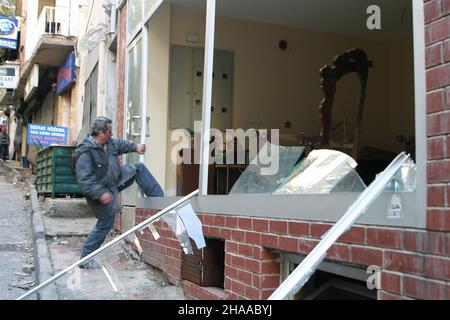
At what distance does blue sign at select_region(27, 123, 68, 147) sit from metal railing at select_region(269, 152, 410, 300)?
1147 cm

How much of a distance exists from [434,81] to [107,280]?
10.0 ft

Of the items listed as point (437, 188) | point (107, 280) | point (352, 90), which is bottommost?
point (107, 280)

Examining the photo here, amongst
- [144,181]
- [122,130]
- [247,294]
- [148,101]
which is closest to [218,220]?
[247,294]

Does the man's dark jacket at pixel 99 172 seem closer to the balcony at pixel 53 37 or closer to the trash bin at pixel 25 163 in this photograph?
the balcony at pixel 53 37

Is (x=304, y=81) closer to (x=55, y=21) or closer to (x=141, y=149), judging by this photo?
(x=141, y=149)

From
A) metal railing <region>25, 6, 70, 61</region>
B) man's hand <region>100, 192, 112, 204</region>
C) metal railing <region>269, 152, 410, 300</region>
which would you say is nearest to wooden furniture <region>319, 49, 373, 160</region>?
man's hand <region>100, 192, 112, 204</region>

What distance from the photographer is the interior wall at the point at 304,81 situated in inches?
281

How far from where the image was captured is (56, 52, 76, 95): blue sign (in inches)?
570

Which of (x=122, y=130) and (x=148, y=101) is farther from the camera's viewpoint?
(x=122, y=130)

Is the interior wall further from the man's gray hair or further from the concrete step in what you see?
the concrete step

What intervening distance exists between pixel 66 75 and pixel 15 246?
9.51 metres

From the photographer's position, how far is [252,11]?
6797 mm

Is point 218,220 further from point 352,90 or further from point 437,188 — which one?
point 352,90

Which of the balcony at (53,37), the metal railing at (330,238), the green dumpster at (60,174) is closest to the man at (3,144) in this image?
the balcony at (53,37)
